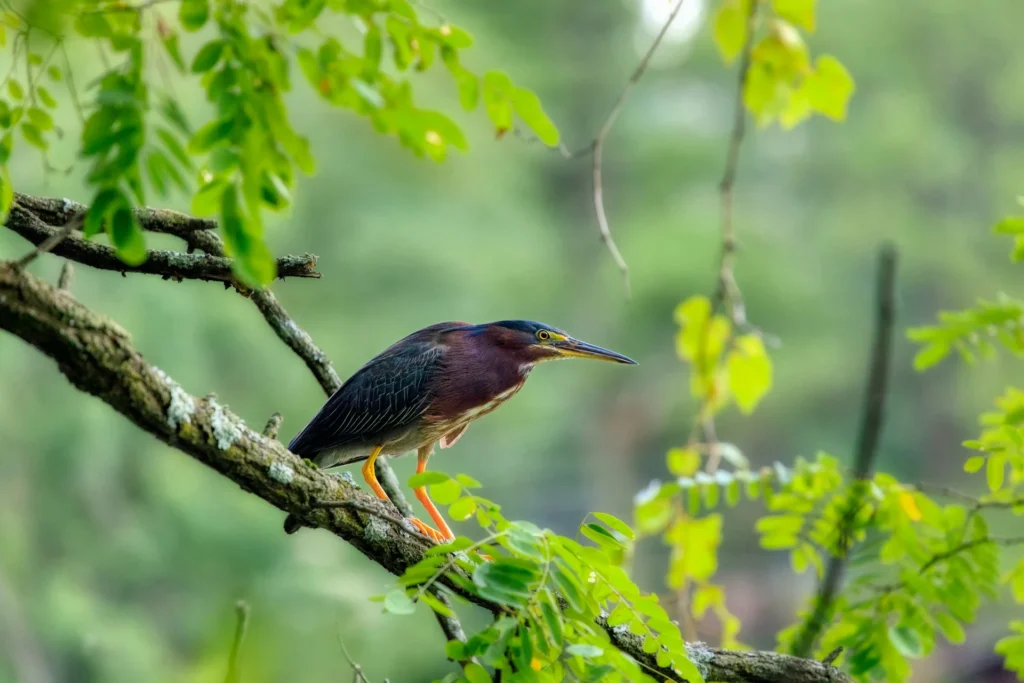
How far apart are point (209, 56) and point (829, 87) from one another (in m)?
1.54

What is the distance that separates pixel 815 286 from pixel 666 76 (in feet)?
15.8

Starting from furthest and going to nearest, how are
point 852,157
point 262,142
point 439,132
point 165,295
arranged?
point 852,157, point 165,295, point 439,132, point 262,142

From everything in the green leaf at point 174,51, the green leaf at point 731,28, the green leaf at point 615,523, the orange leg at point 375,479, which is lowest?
the orange leg at point 375,479

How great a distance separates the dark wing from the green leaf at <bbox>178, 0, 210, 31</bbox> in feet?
4.14

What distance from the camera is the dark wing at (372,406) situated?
2.78m

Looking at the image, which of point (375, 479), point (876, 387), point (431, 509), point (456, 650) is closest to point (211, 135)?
point (456, 650)

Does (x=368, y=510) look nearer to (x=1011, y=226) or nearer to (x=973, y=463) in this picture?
(x=973, y=463)

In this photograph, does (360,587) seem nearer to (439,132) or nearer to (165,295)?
(165,295)

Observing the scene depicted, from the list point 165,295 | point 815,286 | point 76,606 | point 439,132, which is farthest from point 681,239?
point 439,132

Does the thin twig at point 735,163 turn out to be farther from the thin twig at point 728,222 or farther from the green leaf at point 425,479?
the green leaf at point 425,479

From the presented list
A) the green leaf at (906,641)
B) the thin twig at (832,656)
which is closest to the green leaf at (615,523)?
the thin twig at (832,656)

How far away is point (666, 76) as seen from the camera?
60.0 feet

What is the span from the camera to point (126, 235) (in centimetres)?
138

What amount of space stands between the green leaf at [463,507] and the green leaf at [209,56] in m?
0.78
